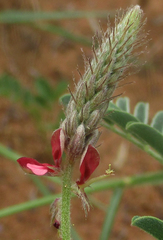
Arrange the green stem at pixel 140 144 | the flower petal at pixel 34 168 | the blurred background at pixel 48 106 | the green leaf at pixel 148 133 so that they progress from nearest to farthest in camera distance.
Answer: the flower petal at pixel 34 168, the green leaf at pixel 148 133, the green stem at pixel 140 144, the blurred background at pixel 48 106

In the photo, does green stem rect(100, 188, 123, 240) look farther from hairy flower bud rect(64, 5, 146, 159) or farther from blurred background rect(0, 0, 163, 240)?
hairy flower bud rect(64, 5, 146, 159)

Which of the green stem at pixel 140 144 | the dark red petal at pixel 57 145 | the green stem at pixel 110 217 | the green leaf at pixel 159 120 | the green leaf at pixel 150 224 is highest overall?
the green leaf at pixel 159 120

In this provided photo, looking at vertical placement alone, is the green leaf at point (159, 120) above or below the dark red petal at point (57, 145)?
above

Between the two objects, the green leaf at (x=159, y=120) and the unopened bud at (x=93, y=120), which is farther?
the green leaf at (x=159, y=120)

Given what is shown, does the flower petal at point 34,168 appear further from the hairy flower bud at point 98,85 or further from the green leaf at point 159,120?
the green leaf at point 159,120

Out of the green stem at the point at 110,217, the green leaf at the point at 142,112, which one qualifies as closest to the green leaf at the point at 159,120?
the green leaf at the point at 142,112

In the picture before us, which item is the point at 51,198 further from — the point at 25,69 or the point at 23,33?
the point at 23,33

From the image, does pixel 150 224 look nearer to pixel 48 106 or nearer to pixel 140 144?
pixel 140 144
